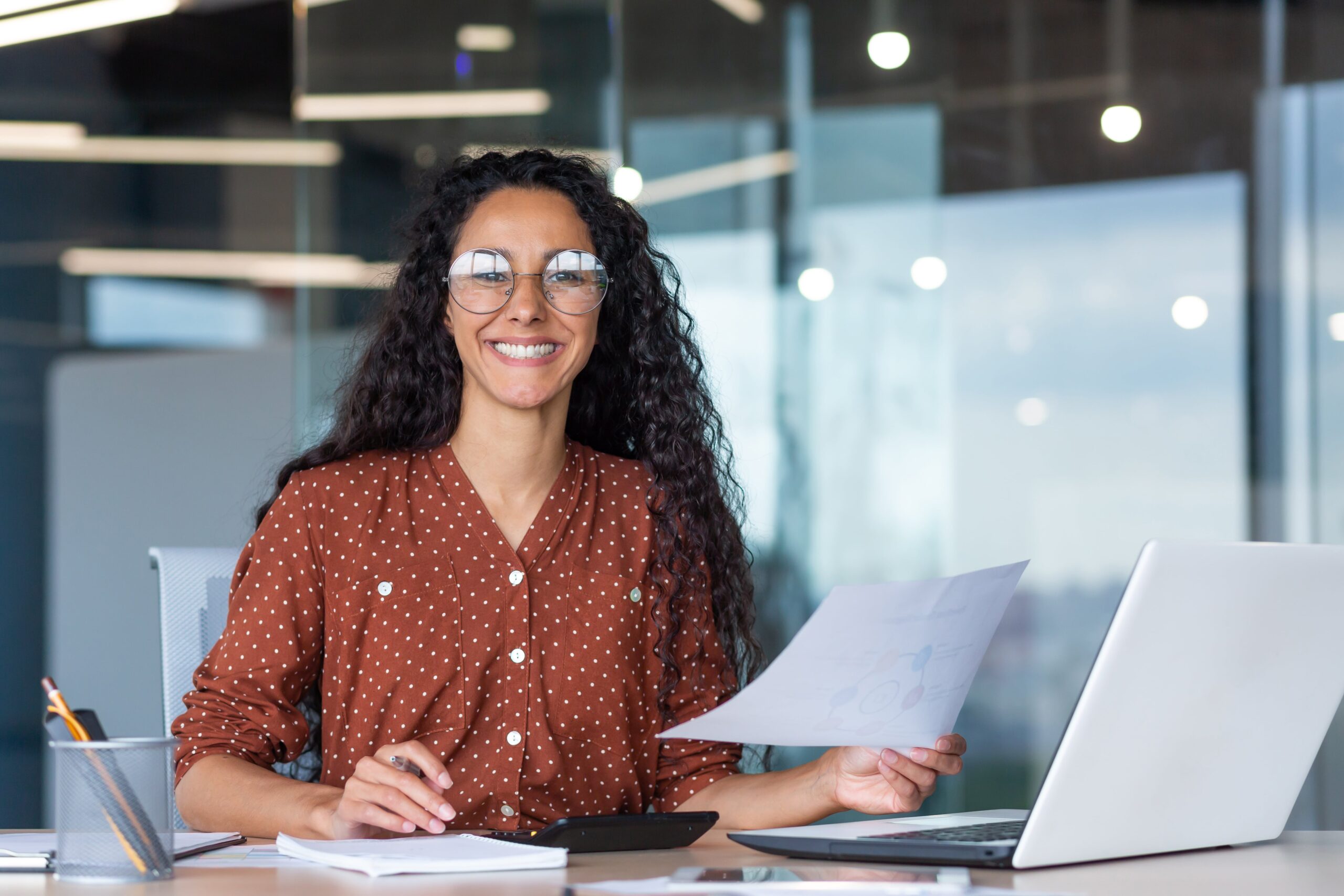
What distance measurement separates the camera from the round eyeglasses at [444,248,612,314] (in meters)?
1.61

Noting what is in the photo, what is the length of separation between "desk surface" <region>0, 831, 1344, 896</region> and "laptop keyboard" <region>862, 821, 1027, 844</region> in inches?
2.1

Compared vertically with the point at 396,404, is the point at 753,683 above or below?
below

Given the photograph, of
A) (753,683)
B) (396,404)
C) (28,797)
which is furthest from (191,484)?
(753,683)

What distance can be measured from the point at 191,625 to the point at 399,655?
29 centimetres

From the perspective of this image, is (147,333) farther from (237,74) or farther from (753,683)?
(753,683)

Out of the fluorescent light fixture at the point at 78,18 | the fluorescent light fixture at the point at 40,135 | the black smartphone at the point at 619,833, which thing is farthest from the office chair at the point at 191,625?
the fluorescent light fixture at the point at 78,18

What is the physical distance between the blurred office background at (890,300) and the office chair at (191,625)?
2229 mm

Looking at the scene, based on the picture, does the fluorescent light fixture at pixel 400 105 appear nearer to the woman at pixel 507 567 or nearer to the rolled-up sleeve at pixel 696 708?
the woman at pixel 507 567

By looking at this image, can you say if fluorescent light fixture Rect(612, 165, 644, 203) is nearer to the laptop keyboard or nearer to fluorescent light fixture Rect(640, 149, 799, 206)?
fluorescent light fixture Rect(640, 149, 799, 206)

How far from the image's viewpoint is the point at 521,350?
1621mm

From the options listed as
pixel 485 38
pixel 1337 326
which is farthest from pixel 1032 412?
pixel 485 38

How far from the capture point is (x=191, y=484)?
13.2ft

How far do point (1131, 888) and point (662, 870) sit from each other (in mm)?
334

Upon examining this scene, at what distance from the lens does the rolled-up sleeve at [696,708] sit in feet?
5.29
